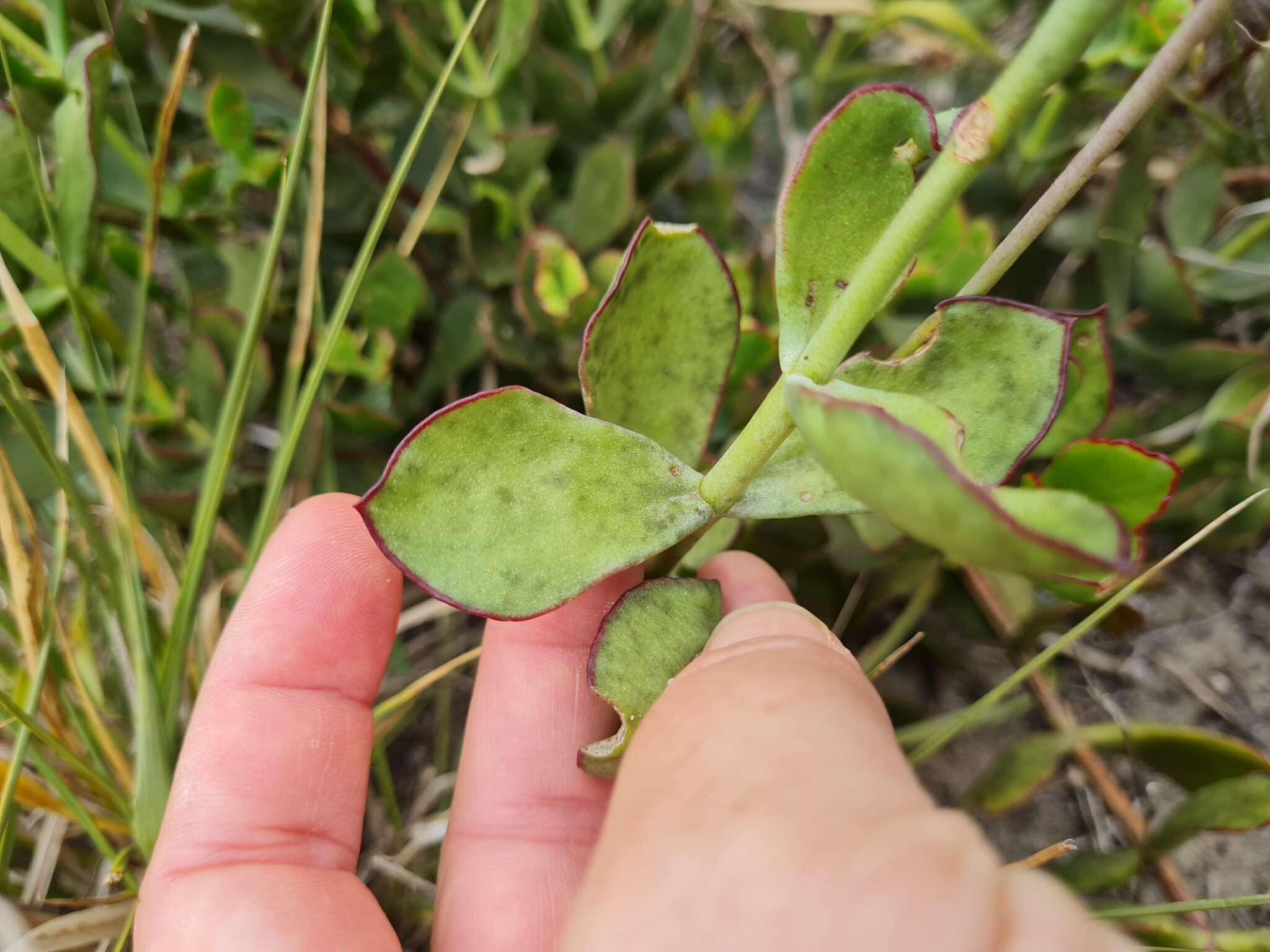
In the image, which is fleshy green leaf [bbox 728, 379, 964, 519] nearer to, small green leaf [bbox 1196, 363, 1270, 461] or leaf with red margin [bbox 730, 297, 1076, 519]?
leaf with red margin [bbox 730, 297, 1076, 519]

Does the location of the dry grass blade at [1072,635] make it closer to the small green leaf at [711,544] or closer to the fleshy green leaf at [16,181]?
the small green leaf at [711,544]

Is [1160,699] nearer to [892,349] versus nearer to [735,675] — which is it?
[892,349]

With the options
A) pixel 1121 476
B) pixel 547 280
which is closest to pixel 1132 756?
pixel 1121 476

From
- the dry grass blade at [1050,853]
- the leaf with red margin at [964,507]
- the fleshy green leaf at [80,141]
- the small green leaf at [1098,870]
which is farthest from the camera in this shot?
the small green leaf at [1098,870]

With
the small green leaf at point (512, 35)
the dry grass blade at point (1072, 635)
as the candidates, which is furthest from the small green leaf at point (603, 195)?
the dry grass blade at point (1072, 635)

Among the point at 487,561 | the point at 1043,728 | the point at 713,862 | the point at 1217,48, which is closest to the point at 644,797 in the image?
the point at 713,862

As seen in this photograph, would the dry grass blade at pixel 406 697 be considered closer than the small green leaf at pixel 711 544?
No

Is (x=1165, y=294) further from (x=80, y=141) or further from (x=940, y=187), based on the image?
(x=80, y=141)
